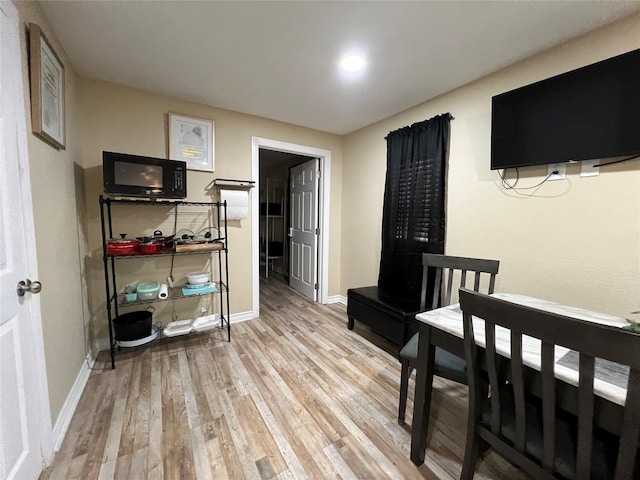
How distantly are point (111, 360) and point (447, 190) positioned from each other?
129 inches

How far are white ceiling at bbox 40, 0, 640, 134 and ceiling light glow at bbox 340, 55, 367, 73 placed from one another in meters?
0.06

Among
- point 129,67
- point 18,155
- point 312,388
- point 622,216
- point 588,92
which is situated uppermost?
point 129,67

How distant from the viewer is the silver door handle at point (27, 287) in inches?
A: 44.5

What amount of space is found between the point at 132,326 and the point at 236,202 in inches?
56.7

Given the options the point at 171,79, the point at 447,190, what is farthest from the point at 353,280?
the point at 171,79

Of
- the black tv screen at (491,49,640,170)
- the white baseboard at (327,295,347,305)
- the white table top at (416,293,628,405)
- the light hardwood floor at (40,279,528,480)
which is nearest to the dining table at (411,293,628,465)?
the white table top at (416,293,628,405)

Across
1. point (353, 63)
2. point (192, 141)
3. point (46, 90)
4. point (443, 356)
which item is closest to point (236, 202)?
point (192, 141)

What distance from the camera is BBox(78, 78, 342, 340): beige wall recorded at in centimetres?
225

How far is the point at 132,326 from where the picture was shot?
2.17m

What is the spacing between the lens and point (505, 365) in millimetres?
1010

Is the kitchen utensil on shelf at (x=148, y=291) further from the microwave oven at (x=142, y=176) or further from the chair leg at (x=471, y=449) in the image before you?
the chair leg at (x=471, y=449)

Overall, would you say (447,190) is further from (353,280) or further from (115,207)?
(115,207)

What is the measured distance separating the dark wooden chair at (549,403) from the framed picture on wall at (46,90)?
2.19 m

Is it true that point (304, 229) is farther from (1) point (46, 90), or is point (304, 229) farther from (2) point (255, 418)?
(1) point (46, 90)
